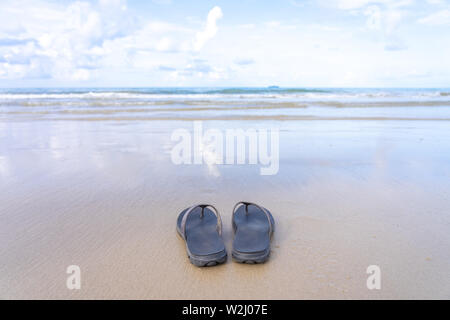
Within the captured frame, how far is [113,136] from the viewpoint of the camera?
284 inches

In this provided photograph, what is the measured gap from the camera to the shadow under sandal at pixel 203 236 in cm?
229

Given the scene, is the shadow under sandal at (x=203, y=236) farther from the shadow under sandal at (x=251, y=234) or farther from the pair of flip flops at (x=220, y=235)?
the shadow under sandal at (x=251, y=234)

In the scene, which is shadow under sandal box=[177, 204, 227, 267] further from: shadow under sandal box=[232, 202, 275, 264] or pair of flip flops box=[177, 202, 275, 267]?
shadow under sandal box=[232, 202, 275, 264]

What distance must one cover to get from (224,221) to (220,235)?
46 cm

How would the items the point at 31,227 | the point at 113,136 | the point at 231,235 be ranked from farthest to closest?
the point at 113,136 → the point at 31,227 → the point at 231,235

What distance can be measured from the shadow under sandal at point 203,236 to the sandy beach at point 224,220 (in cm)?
9

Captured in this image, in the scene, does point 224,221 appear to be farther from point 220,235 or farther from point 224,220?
point 220,235

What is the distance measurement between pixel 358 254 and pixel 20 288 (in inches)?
91.2

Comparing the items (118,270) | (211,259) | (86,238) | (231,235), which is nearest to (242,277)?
(211,259)

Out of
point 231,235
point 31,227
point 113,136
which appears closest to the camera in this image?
point 231,235

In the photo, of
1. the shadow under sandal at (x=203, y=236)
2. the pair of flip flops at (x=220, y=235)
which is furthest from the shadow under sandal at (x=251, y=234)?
the shadow under sandal at (x=203, y=236)

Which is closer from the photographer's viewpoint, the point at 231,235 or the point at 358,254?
the point at 358,254
